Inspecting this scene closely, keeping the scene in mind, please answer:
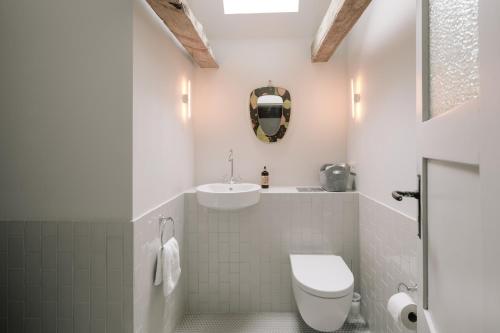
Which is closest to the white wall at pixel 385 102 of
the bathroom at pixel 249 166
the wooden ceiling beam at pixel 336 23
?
the bathroom at pixel 249 166

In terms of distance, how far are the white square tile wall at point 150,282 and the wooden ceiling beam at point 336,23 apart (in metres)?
1.62

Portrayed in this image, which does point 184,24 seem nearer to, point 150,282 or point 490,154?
point 150,282

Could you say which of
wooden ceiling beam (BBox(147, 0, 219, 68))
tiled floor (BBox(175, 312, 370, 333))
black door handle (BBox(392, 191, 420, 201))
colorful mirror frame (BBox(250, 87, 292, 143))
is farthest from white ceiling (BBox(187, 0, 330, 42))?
tiled floor (BBox(175, 312, 370, 333))

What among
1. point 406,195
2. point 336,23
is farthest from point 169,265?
point 336,23

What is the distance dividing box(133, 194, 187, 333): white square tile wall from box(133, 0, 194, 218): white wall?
0.08 m

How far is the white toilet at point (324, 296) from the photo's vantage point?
1604 millimetres

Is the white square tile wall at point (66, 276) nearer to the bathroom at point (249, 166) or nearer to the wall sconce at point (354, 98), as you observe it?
the bathroom at point (249, 166)

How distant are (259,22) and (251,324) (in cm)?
257

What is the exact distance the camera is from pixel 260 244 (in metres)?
2.27

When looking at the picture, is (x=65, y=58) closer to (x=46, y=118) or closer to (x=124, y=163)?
(x=46, y=118)

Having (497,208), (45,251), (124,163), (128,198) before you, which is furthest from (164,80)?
(497,208)

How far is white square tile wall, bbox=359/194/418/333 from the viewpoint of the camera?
55.0 inches

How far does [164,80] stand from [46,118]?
0.73 metres

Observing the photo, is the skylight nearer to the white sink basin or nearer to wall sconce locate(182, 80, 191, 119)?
wall sconce locate(182, 80, 191, 119)
